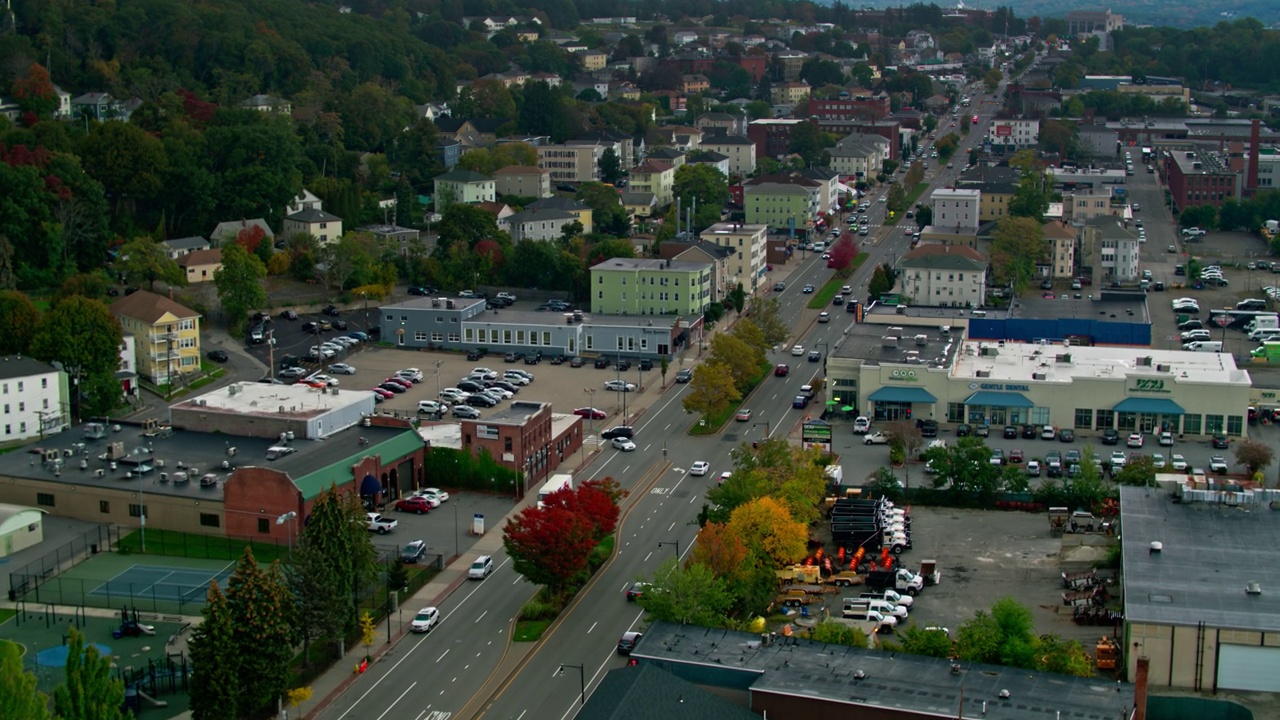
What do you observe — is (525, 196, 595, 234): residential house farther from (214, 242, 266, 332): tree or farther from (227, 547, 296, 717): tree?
(227, 547, 296, 717): tree

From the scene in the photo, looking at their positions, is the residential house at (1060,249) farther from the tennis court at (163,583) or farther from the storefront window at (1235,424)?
the tennis court at (163,583)

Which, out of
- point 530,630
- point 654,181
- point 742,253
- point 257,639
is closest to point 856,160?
point 654,181

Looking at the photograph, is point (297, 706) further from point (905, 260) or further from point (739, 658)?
point (905, 260)

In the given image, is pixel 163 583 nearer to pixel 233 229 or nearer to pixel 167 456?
pixel 167 456

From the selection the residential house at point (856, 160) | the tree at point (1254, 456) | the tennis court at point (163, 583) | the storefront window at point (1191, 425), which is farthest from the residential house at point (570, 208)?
the tennis court at point (163, 583)

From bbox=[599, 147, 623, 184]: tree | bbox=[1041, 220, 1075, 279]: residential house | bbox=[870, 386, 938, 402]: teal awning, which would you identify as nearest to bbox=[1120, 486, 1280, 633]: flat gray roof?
bbox=[870, 386, 938, 402]: teal awning

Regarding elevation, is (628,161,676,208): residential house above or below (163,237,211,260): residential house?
above
